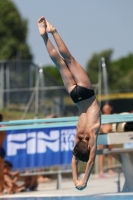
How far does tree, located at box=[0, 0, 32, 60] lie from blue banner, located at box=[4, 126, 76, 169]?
1308 inches

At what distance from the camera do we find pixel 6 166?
35.9 feet

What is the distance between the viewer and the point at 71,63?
7855 millimetres

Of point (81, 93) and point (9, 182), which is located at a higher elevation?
point (81, 93)

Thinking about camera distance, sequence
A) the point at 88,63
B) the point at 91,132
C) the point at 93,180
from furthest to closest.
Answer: the point at 88,63 < the point at 93,180 < the point at 91,132

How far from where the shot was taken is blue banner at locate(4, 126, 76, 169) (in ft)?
36.5

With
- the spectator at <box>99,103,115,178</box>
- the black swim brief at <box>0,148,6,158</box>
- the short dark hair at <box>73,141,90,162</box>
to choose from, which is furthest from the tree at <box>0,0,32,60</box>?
the short dark hair at <box>73,141,90,162</box>

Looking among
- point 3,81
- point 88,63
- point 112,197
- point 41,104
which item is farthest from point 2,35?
point 112,197

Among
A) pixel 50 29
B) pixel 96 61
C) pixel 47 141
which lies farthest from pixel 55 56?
pixel 96 61

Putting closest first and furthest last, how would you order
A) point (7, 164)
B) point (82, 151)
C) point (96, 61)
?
point (82, 151), point (7, 164), point (96, 61)

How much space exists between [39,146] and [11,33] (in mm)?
35488

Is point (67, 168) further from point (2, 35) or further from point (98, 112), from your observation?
point (2, 35)

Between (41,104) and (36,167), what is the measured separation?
11.9 feet

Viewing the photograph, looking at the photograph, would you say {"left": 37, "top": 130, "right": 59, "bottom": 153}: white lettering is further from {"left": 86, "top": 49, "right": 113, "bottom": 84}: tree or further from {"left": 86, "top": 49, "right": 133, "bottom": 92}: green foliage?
{"left": 86, "top": 49, "right": 113, "bottom": 84}: tree

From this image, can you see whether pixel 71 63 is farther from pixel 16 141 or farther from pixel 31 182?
pixel 31 182
